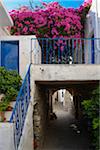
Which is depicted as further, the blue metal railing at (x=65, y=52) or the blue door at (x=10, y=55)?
the blue metal railing at (x=65, y=52)

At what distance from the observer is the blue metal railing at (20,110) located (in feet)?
21.6

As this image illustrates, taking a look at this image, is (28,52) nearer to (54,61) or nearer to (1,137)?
(54,61)

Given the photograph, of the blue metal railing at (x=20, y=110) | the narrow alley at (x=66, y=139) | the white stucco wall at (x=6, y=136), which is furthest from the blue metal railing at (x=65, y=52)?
the white stucco wall at (x=6, y=136)

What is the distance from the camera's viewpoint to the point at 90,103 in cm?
701

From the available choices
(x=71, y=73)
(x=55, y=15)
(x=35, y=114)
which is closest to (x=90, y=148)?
(x=35, y=114)

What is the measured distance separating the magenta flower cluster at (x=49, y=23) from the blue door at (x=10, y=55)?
2.90 meters

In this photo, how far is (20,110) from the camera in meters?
7.19

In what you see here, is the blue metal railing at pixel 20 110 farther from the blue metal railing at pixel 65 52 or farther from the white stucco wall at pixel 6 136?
the blue metal railing at pixel 65 52

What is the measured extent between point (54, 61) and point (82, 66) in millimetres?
3769

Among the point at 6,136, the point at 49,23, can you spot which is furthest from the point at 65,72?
the point at 49,23

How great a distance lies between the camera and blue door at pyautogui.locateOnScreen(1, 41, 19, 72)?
10.8 metres

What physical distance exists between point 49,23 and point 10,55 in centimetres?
360

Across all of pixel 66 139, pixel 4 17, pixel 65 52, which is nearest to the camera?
pixel 4 17

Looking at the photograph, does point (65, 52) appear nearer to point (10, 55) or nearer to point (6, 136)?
point (10, 55)
